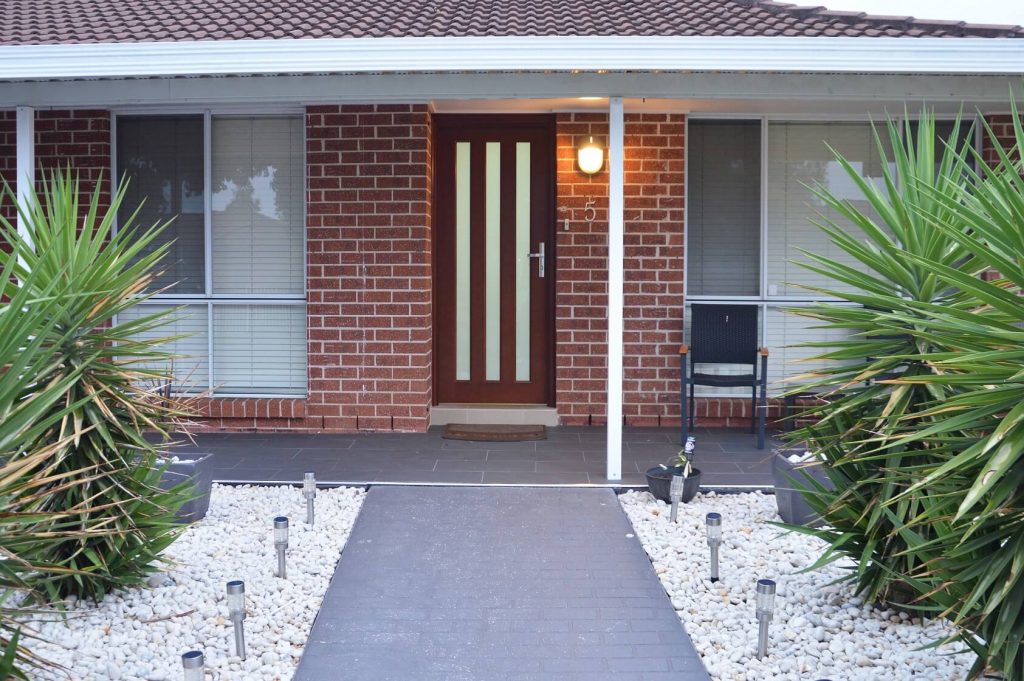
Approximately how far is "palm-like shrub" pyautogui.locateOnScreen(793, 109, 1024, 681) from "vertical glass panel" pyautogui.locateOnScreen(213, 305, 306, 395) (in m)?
4.44

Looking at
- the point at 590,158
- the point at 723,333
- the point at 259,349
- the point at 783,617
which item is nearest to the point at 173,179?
the point at 259,349

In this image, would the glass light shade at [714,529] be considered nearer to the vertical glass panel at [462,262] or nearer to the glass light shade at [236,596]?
the glass light shade at [236,596]

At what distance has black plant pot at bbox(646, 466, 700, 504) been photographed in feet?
17.6

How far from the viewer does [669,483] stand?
536cm

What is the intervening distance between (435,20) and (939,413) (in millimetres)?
4572

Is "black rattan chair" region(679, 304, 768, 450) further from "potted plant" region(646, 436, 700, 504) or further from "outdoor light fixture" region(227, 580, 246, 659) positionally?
"outdoor light fixture" region(227, 580, 246, 659)

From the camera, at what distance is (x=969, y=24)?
614cm

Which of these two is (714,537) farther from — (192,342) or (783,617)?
(192,342)

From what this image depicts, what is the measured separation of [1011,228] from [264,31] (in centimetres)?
498

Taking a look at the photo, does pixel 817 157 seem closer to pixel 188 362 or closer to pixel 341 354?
pixel 341 354

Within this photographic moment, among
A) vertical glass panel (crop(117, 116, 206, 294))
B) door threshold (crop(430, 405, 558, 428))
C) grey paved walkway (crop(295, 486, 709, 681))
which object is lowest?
grey paved walkway (crop(295, 486, 709, 681))

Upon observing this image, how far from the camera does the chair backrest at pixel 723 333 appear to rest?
7.17 m

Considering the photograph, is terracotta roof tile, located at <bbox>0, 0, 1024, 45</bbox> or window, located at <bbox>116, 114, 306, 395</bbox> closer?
terracotta roof tile, located at <bbox>0, 0, 1024, 45</bbox>

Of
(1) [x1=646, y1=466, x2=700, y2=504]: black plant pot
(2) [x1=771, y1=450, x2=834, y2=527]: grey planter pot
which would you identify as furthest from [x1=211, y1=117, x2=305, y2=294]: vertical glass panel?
(2) [x1=771, y1=450, x2=834, y2=527]: grey planter pot
